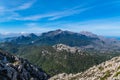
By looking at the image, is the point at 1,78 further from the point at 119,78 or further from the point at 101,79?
the point at 119,78

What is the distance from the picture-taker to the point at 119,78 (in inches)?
5423

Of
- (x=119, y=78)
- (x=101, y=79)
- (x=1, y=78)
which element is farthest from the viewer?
(x=1, y=78)

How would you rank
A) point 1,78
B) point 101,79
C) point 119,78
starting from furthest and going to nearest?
point 1,78 → point 101,79 → point 119,78

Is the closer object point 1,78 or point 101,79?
point 101,79

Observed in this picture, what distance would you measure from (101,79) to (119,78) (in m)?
39.0

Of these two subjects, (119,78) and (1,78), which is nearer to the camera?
(119,78)

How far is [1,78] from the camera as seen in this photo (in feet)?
635

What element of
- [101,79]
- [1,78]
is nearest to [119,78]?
[101,79]

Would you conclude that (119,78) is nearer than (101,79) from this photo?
Yes

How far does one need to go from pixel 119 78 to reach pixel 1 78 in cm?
10343

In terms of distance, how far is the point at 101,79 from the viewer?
17588 centimetres

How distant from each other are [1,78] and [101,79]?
277 feet
